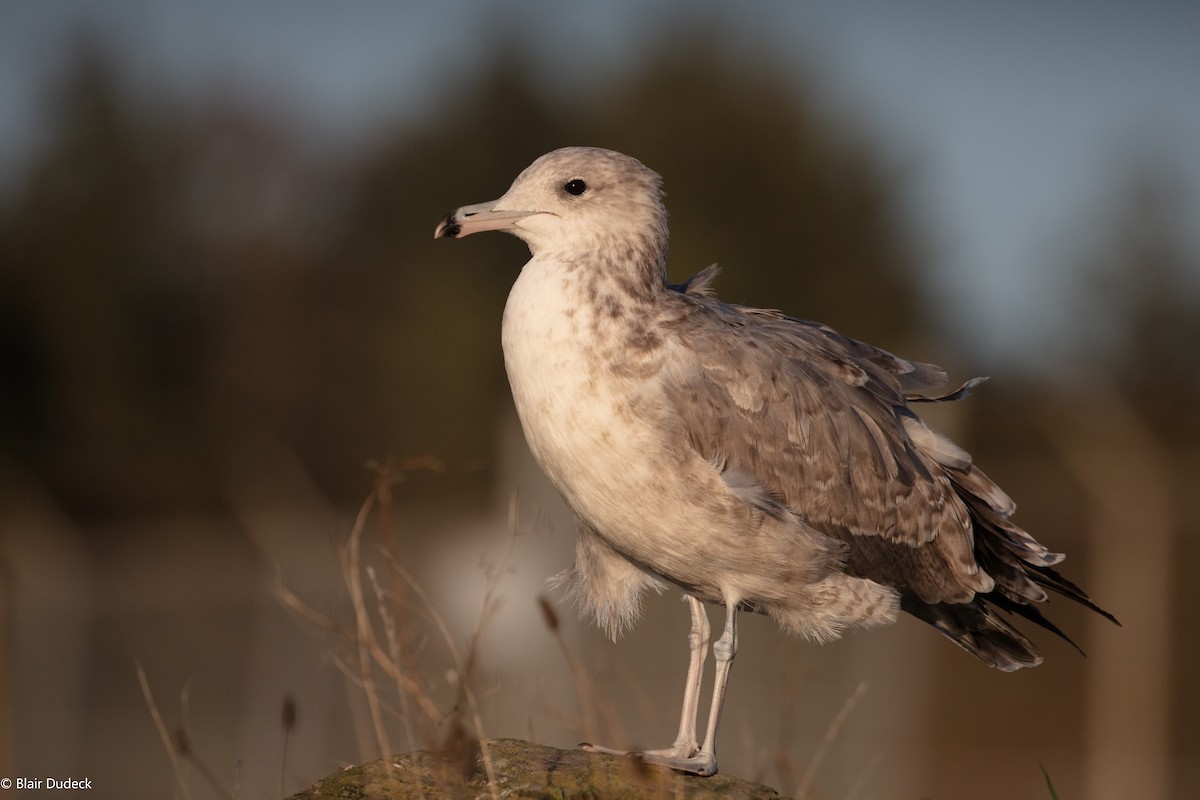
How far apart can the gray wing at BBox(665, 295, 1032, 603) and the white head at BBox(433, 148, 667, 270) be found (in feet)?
1.21

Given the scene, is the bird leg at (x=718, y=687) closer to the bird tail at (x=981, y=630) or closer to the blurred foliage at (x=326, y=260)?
the bird tail at (x=981, y=630)

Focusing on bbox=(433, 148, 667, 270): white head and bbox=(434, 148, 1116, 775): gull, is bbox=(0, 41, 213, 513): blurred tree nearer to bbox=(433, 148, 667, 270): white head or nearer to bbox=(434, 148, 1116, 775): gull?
bbox=(433, 148, 667, 270): white head

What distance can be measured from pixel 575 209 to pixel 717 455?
4.03ft

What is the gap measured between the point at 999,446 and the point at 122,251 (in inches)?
891

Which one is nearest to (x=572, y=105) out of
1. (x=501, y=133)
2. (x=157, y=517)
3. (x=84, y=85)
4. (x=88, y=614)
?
(x=501, y=133)

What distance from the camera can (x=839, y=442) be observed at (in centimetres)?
623

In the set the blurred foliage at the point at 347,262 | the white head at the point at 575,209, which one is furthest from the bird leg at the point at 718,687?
the blurred foliage at the point at 347,262

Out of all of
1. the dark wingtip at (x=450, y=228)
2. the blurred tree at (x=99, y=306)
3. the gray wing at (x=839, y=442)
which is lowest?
the blurred tree at (x=99, y=306)

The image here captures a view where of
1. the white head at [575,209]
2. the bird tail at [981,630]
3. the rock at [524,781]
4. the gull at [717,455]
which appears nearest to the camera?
the rock at [524,781]

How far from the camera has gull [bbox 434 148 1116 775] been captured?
5734mm

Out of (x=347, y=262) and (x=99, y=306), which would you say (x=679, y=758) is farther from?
(x=347, y=262)

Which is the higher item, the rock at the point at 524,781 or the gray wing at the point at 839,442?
the gray wing at the point at 839,442

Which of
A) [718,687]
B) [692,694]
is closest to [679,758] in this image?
[718,687]

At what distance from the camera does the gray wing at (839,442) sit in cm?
593
